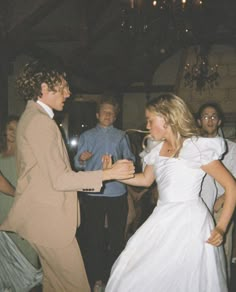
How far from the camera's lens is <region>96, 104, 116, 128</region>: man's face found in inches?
148

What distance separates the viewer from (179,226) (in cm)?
209

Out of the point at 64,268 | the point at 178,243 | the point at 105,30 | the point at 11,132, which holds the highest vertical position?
the point at 105,30

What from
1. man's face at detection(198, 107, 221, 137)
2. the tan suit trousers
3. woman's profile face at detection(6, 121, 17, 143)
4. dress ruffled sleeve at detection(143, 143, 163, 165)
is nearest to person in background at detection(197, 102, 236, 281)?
man's face at detection(198, 107, 221, 137)

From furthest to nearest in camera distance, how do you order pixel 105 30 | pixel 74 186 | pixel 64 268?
pixel 105 30 → pixel 64 268 → pixel 74 186

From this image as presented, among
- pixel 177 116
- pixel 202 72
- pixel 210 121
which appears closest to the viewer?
pixel 177 116

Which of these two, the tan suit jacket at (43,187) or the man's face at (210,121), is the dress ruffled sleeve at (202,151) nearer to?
the tan suit jacket at (43,187)

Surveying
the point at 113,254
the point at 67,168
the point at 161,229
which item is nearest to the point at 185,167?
the point at 161,229

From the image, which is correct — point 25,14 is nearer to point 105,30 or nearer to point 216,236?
point 105,30

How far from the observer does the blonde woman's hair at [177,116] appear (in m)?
2.22

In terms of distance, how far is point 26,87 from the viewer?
6.84 feet

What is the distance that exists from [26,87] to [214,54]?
8.30m

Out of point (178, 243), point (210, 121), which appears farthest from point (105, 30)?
point (178, 243)

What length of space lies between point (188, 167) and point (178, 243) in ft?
1.38

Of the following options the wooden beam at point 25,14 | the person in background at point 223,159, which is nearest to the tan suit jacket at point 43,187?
the person in background at point 223,159
